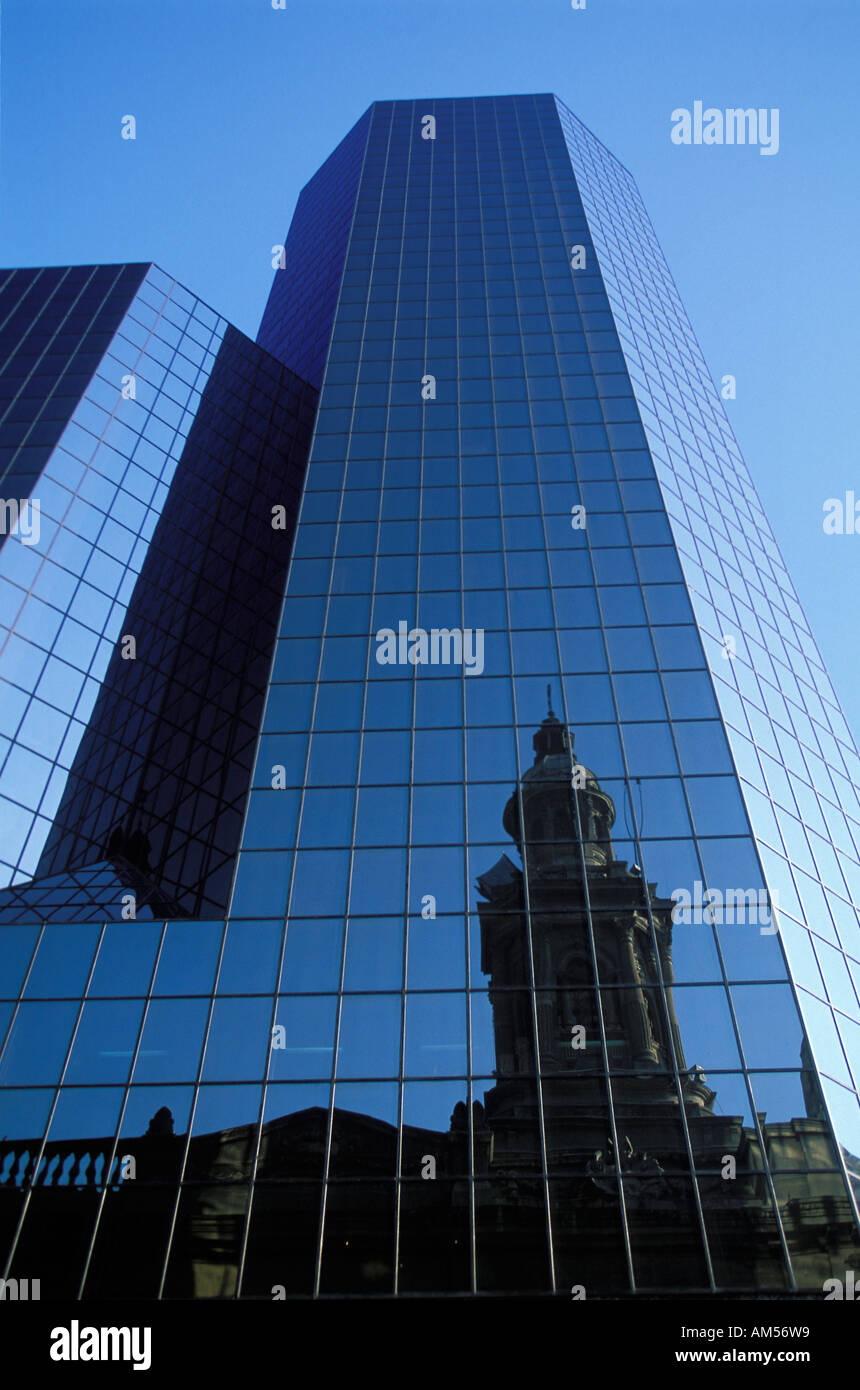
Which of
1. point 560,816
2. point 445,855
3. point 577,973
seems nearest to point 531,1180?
point 577,973

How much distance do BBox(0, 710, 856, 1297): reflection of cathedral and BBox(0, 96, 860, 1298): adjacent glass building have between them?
3.1 inches

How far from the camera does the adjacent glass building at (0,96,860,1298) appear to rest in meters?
21.9

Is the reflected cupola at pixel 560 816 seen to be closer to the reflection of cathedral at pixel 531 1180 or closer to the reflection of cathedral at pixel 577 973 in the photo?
the reflection of cathedral at pixel 577 973

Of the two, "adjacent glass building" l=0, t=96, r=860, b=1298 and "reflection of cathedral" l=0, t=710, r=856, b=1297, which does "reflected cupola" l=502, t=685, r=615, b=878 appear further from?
"reflection of cathedral" l=0, t=710, r=856, b=1297

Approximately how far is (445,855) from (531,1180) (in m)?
8.98

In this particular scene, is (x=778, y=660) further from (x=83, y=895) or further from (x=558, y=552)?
(x=83, y=895)

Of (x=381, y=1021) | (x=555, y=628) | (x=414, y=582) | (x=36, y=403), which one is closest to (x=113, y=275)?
(x=36, y=403)

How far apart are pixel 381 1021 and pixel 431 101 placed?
73990mm

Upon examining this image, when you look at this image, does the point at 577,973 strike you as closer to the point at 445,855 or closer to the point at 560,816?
the point at 560,816

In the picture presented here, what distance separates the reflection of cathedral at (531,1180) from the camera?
21.0 m

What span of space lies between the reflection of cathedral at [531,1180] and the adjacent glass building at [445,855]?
8 cm

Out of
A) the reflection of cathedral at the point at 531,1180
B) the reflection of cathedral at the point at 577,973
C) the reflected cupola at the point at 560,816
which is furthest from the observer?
the reflected cupola at the point at 560,816

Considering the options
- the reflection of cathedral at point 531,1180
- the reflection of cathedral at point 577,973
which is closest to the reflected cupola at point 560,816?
the reflection of cathedral at point 577,973

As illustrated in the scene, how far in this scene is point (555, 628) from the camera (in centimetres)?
3494
